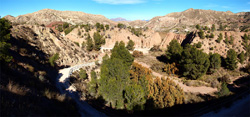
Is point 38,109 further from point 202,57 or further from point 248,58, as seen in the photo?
point 248,58

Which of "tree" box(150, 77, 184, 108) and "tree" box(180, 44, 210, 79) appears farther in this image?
"tree" box(180, 44, 210, 79)

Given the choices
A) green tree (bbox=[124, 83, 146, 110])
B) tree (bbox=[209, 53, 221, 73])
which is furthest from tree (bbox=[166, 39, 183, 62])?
green tree (bbox=[124, 83, 146, 110])

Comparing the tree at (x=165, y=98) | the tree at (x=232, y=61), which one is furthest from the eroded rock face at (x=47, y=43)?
the tree at (x=232, y=61)

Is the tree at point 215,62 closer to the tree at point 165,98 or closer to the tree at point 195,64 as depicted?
the tree at point 195,64

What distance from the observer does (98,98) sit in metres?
17.8

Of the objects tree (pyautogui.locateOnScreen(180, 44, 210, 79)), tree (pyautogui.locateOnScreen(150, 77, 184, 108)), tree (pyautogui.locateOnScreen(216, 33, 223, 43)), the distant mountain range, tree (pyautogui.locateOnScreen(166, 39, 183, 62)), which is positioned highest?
the distant mountain range

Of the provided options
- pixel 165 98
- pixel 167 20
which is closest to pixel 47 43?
pixel 165 98

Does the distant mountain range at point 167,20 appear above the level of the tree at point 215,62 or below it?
above

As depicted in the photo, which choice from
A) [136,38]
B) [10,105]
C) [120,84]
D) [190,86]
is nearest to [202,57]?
[190,86]

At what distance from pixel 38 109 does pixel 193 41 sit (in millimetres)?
55120

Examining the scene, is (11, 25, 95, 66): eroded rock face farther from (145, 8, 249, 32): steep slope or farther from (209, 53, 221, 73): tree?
(145, 8, 249, 32): steep slope

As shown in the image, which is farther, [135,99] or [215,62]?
[215,62]

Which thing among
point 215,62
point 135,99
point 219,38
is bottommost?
point 135,99

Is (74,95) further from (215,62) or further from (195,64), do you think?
(215,62)
